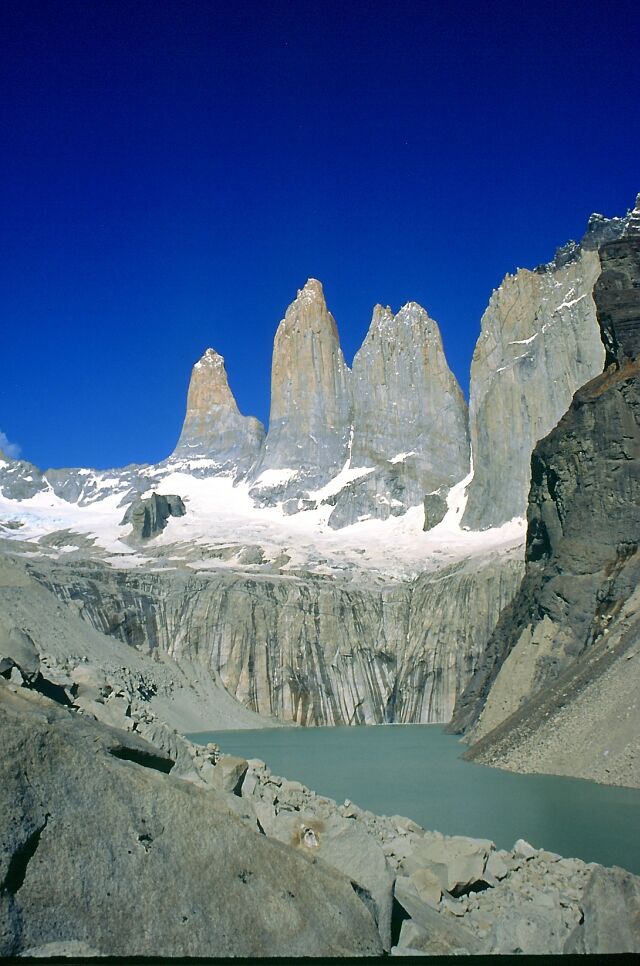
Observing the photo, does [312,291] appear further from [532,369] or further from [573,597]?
[573,597]

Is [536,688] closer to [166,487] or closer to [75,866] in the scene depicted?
[75,866]

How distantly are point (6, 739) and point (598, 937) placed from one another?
540cm

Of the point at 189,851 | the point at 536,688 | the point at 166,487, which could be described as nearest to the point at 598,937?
the point at 189,851

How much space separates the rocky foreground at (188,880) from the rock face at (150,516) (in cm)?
9459

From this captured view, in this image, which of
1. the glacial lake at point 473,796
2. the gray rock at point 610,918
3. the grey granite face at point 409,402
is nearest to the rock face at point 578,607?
the glacial lake at point 473,796

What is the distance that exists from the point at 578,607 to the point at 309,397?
9299 centimetres

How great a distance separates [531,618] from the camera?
1430 inches

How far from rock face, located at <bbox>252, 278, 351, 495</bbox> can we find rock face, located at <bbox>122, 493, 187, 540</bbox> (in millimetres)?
21492

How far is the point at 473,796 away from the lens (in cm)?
2025

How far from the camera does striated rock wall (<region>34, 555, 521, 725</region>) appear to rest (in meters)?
61.0

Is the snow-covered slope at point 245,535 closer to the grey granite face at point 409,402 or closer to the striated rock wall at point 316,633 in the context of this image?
the grey granite face at point 409,402

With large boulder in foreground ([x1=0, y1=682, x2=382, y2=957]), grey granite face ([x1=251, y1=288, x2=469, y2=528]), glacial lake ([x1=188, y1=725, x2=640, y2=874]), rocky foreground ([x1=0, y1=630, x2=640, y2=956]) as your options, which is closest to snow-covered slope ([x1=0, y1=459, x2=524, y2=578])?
grey granite face ([x1=251, y1=288, x2=469, y2=528])

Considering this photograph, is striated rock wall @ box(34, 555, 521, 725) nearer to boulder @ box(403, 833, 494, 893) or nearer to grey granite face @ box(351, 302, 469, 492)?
grey granite face @ box(351, 302, 469, 492)

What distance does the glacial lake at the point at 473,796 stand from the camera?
14.8 m
